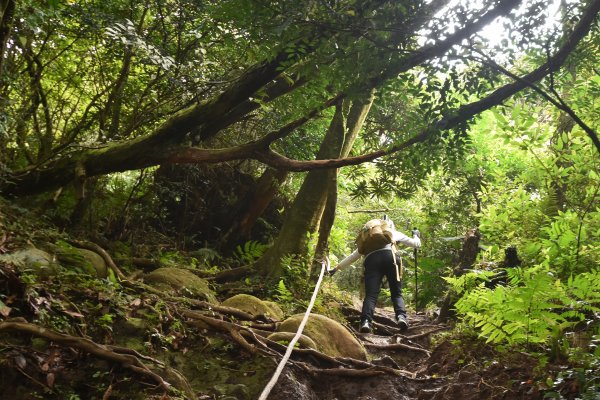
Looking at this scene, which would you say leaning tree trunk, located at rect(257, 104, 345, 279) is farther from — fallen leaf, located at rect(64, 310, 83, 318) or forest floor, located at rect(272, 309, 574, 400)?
fallen leaf, located at rect(64, 310, 83, 318)

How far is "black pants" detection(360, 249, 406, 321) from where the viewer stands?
7.38 meters

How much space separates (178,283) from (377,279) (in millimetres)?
3199

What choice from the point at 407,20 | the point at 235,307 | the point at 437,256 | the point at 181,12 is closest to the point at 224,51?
the point at 181,12

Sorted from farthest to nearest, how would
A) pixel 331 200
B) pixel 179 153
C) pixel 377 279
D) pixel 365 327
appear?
pixel 331 200 → pixel 377 279 → pixel 365 327 → pixel 179 153

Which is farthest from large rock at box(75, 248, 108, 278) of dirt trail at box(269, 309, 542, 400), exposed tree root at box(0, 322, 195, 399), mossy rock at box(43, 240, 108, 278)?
dirt trail at box(269, 309, 542, 400)

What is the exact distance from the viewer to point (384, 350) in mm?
6543

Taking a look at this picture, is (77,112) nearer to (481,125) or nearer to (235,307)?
(235,307)

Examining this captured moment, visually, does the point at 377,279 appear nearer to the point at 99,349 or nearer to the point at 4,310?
the point at 99,349

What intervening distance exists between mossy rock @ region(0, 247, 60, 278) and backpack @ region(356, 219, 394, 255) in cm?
472

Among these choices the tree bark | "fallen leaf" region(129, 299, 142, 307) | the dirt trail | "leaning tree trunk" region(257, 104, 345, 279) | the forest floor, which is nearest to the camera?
the forest floor

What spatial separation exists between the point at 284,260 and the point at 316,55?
5.04m

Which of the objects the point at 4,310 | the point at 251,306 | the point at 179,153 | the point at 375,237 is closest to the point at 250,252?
the point at 375,237

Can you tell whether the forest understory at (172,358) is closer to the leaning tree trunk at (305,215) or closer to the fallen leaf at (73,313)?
the fallen leaf at (73,313)

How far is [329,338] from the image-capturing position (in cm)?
540
